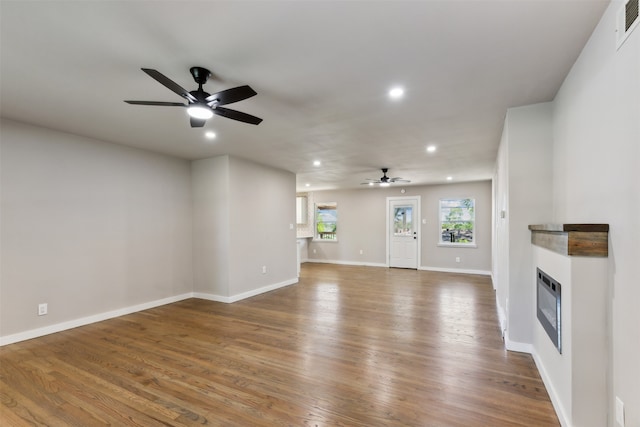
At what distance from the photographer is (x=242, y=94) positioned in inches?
87.6

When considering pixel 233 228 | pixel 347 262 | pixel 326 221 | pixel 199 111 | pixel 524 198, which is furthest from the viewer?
pixel 326 221

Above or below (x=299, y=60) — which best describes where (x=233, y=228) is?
below

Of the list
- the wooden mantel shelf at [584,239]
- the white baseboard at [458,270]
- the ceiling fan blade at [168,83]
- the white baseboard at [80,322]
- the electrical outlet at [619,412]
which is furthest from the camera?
the white baseboard at [458,270]

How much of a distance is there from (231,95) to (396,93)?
1421 mm

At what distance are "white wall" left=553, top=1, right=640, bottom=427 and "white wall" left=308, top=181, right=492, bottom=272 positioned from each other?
6.21 meters

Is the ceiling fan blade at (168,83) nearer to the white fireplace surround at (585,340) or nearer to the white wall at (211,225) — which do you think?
the white fireplace surround at (585,340)

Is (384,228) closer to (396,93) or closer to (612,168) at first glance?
(396,93)

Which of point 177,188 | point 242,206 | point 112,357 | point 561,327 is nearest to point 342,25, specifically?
point 561,327

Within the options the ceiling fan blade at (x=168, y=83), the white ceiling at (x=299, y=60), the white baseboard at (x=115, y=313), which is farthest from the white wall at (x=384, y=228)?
the ceiling fan blade at (x=168, y=83)

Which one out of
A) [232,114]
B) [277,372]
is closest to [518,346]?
[277,372]

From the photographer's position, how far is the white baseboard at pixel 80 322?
344 cm

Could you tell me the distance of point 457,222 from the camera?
8.26 metres

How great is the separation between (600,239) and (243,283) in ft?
15.9

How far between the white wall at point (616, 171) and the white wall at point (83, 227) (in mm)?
5255
